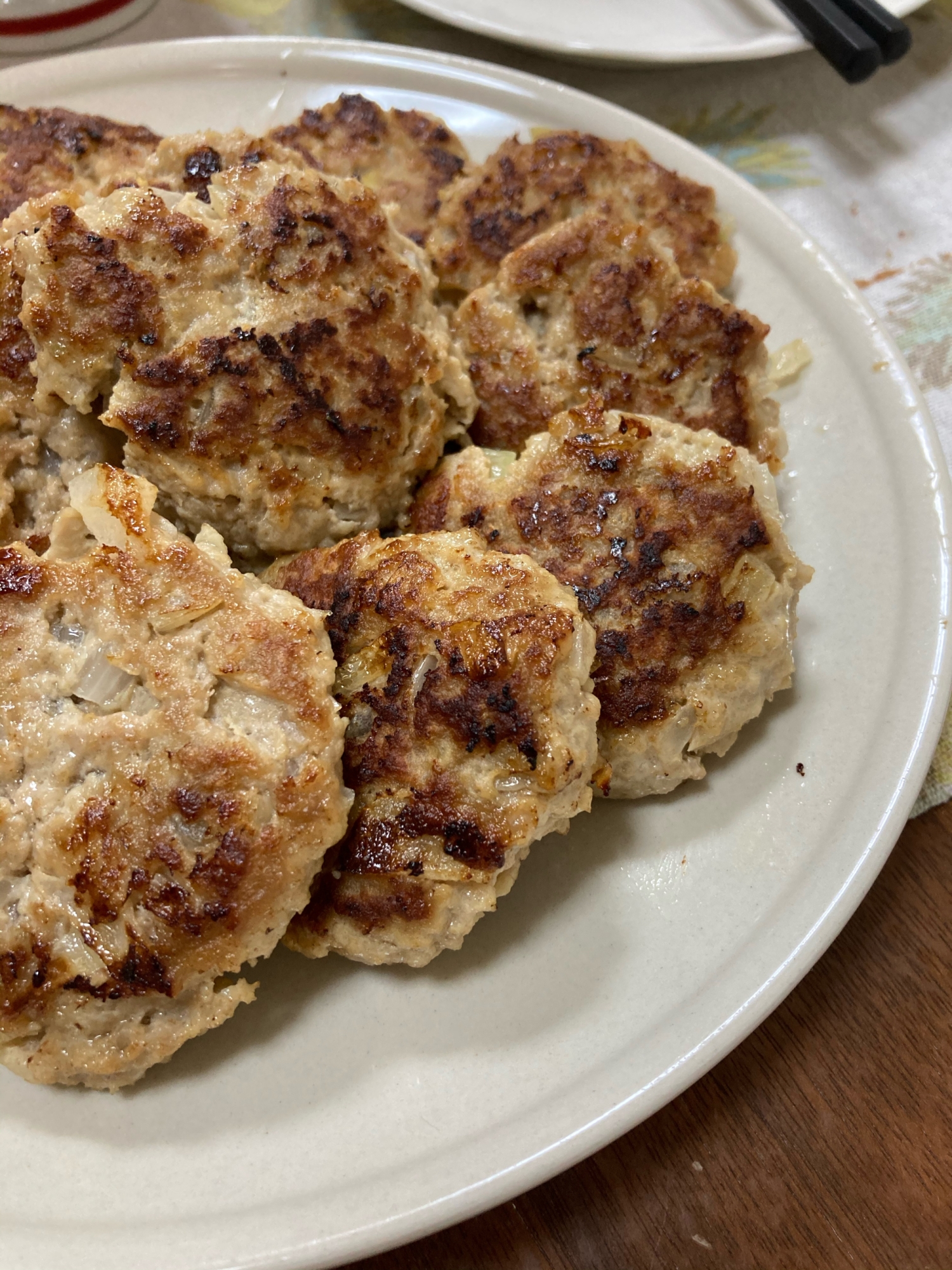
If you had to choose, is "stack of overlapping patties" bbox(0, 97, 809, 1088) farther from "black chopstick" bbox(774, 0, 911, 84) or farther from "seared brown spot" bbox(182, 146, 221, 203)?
"black chopstick" bbox(774, 0, 911, 84)

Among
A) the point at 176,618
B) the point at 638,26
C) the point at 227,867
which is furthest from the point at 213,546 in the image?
the point at 638,26

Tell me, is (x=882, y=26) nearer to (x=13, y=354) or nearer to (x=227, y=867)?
(x=13, y=354)

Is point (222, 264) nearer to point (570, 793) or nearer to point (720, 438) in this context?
point (720, 438)

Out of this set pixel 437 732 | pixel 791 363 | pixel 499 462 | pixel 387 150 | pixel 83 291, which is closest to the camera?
pixel 437 732

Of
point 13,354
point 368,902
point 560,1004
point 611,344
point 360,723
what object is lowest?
point 560,1004

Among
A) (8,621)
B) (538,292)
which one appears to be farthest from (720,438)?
(8,621)

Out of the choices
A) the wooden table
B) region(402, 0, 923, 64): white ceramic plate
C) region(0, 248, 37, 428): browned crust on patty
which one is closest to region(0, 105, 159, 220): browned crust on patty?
region(0, 248, 37, 428): browned crust on patty

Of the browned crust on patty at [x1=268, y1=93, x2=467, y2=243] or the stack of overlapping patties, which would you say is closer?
the stack of overlapping patties

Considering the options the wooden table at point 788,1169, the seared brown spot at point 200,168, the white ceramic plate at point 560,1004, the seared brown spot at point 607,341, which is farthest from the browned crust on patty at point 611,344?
the wooden table at point 788,1169
